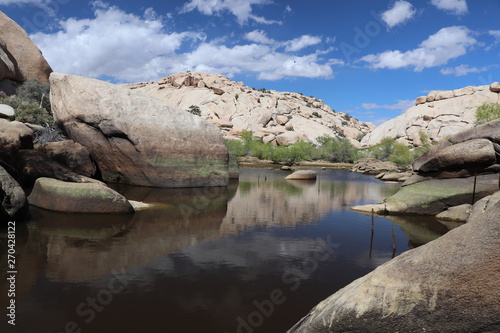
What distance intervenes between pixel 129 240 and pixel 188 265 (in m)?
3.56

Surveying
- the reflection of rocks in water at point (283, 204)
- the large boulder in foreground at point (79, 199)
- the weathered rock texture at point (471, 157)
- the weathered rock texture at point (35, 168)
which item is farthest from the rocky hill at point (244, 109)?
the large boulder in foreground at point (79, 199)

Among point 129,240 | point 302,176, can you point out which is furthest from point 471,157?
point 302,176

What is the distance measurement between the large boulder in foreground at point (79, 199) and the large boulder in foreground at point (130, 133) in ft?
29.3

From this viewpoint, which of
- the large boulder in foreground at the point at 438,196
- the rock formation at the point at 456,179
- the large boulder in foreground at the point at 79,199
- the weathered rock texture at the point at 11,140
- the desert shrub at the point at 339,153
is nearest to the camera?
the large boulder in foreground at the point at 79,199

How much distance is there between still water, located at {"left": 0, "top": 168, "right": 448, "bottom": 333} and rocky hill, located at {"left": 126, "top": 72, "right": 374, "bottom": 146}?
267 ft

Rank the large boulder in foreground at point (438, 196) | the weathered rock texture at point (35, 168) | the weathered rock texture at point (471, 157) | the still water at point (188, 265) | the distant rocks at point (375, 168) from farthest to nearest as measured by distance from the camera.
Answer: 1. the distant rocks at point (375, 168)
2. the weathered rock texture at point (471, 157)
3. the weathered rock texture at point (35, 168)
4. the large boulder in foreground at point (438, 196)
5. the still water at point (188, 265)

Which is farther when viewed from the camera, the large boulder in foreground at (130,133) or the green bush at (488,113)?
the green bush at (488,113)

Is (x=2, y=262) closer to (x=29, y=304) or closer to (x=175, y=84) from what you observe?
(x=29, y=304)

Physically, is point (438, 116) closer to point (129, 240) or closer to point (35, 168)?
point (35, 168)

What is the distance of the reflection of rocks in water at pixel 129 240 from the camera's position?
1046 cm

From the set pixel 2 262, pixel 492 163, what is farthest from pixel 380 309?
pixel 492 163

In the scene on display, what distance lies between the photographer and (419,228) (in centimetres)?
1788

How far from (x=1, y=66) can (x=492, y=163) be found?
46.3m

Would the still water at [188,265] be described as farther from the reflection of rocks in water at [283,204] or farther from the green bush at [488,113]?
the green bush at [488,113]
